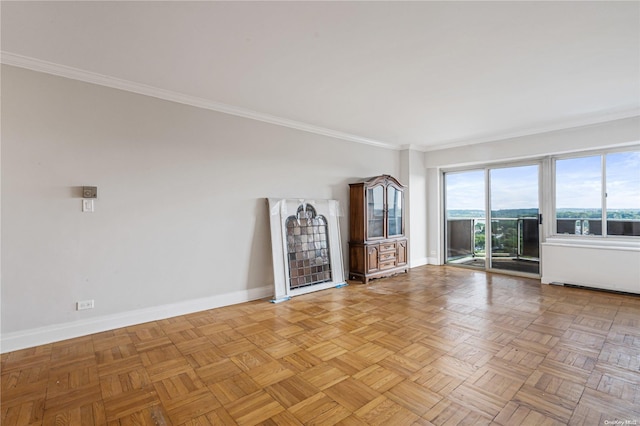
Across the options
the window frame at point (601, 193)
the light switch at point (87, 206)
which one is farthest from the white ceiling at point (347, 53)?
→ the light switch at point (87, 206)

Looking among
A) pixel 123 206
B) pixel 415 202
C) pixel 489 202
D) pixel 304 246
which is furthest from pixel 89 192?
pixel 489 202

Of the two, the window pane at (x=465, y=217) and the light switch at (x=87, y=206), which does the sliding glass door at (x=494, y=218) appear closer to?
the window pane at (x=465, y=217)

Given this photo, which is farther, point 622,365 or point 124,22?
point 622,365

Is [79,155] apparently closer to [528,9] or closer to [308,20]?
[308,20]

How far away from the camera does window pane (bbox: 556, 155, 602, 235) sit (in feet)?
15.2

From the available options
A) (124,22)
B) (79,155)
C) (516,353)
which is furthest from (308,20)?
(516,353)

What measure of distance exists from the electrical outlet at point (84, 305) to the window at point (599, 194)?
651cm

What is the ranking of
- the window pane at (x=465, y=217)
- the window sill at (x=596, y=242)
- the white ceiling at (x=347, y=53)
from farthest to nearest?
the window pane at (x=465, y=217) → the window sill at (x=596, y=242) → the white ceiling at (x=347, y=53)

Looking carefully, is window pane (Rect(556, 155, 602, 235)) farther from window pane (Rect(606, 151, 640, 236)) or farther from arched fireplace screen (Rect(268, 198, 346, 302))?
arched fireplace screen (Rect(268, 198, 346, 302))

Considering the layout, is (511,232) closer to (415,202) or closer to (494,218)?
(494,218)

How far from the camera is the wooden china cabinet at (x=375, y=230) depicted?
5.01 m

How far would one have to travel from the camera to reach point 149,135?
10.7 ft

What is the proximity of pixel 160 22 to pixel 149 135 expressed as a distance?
4.76ft

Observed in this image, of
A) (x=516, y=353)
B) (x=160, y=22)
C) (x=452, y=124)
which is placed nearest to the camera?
(x=160, y=22)
